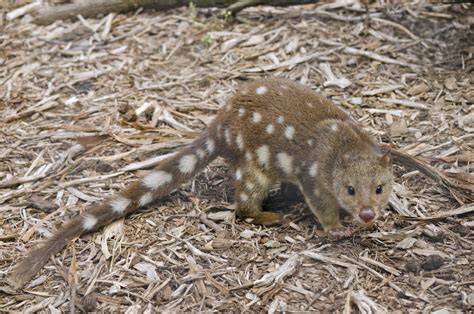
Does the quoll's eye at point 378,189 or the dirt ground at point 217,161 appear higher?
the quoll's eye at point 378,189

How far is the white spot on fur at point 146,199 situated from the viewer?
5.64 metres

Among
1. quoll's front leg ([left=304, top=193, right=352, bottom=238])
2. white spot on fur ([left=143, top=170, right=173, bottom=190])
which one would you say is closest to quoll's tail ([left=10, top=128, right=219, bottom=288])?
white spot on fur ([left=143, top=170, right=173, bottom=190])

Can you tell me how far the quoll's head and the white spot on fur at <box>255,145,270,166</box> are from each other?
615mm

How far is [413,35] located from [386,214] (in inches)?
110

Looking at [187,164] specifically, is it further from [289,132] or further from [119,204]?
[289,132]

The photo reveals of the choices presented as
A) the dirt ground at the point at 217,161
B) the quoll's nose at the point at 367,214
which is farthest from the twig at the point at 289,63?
the quoll's nose at the point at 367,214

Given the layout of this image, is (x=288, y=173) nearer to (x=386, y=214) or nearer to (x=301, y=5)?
(x=386, y=214)

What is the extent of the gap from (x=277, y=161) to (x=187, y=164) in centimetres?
73

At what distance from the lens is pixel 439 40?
755 centimetres

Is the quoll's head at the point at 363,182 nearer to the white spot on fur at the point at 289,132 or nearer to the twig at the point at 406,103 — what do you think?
the white spot on fur at the point at 289,132

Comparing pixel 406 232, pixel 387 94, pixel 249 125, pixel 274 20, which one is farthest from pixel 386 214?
pixel 274 20

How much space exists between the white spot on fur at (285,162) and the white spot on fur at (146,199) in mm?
1050

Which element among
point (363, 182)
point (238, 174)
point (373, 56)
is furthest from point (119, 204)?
point (373, 56)

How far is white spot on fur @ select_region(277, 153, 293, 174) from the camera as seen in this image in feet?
18.5
